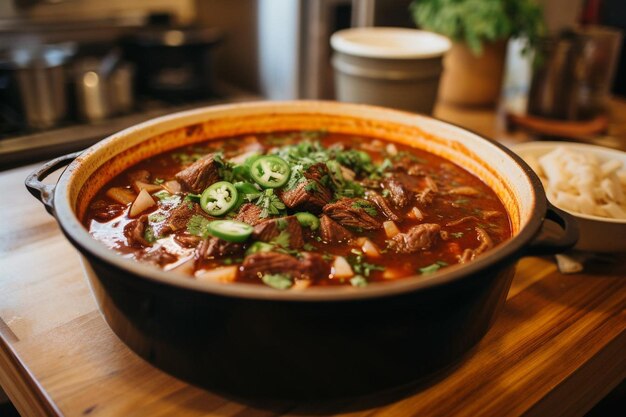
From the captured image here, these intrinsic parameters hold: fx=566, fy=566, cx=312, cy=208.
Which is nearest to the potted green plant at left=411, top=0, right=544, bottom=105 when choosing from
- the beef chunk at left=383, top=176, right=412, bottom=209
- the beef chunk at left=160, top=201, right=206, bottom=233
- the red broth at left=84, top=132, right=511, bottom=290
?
the red broth at left=84, top=132, right=511, bottom=290

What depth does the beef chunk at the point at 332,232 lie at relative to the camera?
1.70 meters

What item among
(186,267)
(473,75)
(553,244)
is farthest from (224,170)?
(473,75)

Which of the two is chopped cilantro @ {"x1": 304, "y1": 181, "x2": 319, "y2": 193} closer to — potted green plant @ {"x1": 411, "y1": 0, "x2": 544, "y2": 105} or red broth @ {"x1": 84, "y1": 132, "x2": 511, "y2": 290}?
red broth @ {"x1": 84, "y1": 132, "x2": 511, "y2": 290}

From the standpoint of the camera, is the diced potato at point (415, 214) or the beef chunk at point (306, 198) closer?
the beef chunk at point (306, 198)

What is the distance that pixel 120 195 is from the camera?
1.86 metres

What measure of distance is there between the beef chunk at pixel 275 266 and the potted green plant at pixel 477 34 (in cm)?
Answer: 240

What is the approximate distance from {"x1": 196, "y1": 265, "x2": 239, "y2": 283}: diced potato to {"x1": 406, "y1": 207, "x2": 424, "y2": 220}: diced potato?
67 centimetres

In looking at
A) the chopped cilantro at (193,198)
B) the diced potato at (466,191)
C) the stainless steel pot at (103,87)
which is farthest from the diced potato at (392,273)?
the stainless steel pot at (103,87)

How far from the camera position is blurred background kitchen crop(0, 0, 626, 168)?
11.1ft

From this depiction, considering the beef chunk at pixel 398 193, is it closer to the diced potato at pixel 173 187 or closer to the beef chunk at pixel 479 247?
the beef chunk at pixel 479 247

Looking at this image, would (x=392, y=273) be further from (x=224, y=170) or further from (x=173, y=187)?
(x=173, y=187)

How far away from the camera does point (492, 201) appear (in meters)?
1.96

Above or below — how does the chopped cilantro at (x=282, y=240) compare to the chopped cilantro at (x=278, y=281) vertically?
above

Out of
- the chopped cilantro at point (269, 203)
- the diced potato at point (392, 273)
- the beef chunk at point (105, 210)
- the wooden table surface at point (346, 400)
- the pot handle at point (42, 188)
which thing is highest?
the pot handle at point (42, 188)
